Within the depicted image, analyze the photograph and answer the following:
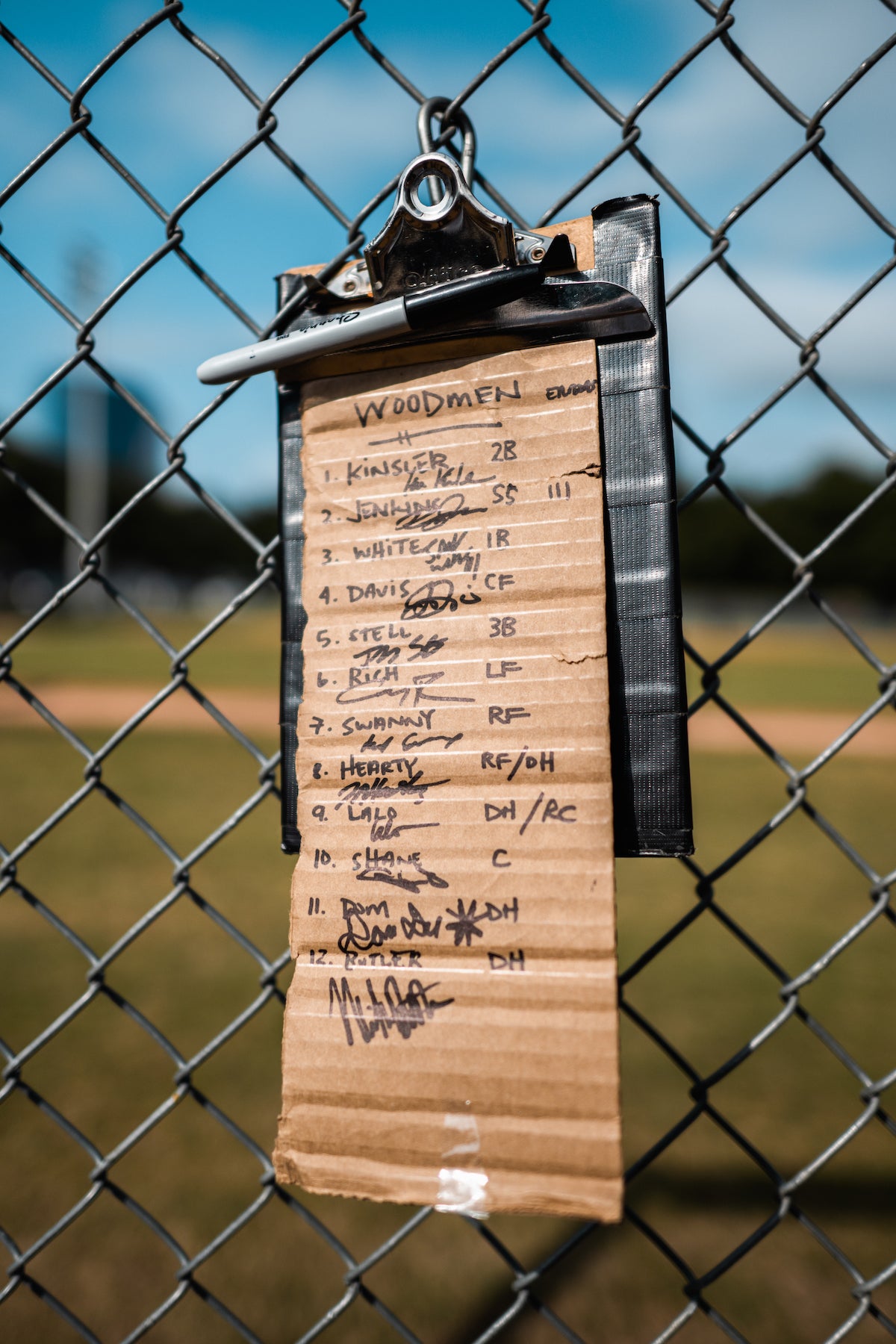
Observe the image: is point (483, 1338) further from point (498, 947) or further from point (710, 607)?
point (710, 607)

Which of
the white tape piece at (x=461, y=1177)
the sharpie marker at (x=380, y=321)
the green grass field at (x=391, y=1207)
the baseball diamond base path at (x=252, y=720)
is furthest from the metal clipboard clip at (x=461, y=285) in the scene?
the baseball diamond base path at (x=252, y=720)

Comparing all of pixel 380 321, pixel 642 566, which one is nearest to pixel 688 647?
pixel 642 566

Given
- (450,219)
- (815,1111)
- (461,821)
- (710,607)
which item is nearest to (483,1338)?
(461,821)

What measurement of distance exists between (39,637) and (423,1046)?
36697 mm

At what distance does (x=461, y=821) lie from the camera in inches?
33.3

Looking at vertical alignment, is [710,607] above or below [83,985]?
below

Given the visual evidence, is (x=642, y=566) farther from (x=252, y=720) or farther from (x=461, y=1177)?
(x=252, y=720)

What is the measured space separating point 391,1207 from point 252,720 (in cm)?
1184

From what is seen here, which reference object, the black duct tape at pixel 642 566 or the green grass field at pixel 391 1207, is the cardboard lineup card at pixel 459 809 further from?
the green grass field at pixel 391 1207

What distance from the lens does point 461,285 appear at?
82 cm

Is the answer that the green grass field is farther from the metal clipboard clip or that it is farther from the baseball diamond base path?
the baseball diamond base path

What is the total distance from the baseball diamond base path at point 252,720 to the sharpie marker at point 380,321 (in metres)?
10.0

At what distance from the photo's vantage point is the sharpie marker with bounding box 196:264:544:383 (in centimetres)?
82

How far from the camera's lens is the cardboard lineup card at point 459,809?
799 millimetres
